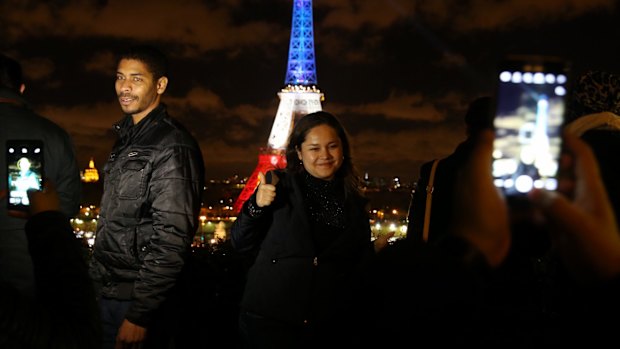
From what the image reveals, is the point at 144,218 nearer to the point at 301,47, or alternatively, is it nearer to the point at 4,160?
the point at 4,160

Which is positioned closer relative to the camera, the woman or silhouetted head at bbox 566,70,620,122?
silhouetted head at bbox 566,70,620,122

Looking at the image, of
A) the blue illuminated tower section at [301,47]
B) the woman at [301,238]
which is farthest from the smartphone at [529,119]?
the blue illuminated tower section at [301,47]

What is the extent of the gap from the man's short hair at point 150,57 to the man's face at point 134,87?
1.1 inches

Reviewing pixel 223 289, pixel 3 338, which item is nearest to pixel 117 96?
pixel 3 338

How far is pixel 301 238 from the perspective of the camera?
12.3ft

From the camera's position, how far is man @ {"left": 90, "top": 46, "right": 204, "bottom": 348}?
3623 millimetres

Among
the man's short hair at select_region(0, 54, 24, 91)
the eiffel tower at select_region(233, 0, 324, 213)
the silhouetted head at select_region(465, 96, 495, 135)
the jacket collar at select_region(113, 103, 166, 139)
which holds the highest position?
the eiffel tower at select_region(233, 0, 324, 213)

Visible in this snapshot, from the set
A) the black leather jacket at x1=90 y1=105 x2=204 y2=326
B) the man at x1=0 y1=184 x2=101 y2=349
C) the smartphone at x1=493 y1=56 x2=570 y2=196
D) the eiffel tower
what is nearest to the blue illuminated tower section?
the eiffel tower

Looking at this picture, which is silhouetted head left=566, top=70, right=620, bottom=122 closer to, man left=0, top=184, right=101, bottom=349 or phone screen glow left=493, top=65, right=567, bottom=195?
phone screen glow left=493, top=65, right=567, bottom=195

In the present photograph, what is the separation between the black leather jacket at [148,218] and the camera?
11.9 ft

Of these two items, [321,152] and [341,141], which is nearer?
[321,152]

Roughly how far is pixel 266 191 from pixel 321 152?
2.07ft

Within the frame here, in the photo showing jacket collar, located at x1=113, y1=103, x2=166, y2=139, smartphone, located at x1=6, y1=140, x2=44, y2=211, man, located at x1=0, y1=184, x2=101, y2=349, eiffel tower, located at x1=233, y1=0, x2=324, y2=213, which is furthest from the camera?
eiffel tower, located at x1=233, y1=0, x2=324, y2=213

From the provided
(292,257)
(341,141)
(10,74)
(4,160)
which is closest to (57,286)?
(4,160)
